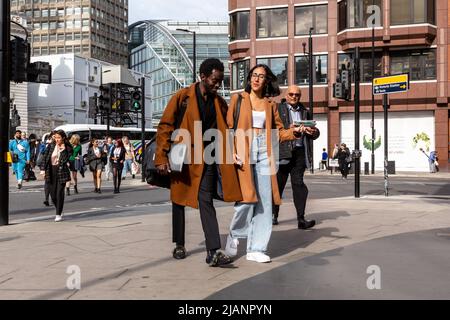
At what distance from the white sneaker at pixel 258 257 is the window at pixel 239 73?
116 feet

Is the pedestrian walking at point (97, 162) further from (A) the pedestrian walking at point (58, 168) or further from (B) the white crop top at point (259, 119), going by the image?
(B) the white crop top at point (259, 119)

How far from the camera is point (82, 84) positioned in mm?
77938

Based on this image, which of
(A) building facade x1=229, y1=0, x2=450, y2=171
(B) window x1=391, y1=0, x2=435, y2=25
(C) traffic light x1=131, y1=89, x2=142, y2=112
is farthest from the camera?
(A) building facade x1=229, y1=0, x2=450, y2=171

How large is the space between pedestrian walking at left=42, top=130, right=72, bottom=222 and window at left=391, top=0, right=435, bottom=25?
2915 cm

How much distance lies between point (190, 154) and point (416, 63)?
32368 millimetres

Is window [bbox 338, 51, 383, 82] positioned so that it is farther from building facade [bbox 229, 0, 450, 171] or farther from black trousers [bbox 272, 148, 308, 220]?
black trousers [bbox 272, 148, 308, 220]

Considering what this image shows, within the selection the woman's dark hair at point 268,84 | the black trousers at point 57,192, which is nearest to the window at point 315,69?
the black trousers at point 57,192

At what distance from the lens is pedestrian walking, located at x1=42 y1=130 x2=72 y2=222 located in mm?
8632

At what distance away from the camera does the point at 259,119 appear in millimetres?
5164

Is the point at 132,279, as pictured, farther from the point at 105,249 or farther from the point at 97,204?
the point at 97,204

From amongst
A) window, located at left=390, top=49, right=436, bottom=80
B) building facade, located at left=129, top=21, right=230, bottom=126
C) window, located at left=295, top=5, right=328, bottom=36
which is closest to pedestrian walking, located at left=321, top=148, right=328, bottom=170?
window, located at left=390, top=49, right=436, bottom=80

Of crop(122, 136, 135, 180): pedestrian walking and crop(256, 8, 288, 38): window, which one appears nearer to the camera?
crop(122, 136, 135, 180): pedestrian walking

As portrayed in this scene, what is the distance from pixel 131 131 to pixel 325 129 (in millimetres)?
17143
